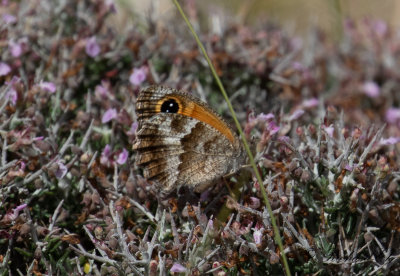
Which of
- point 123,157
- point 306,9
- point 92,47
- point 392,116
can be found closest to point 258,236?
point 123,157

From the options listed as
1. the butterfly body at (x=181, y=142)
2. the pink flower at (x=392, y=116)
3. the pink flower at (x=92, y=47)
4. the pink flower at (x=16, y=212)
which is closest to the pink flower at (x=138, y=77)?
the pink flower at (x=92, y=47)

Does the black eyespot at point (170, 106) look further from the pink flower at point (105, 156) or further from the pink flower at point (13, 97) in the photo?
the pink flower at point (13, 97)

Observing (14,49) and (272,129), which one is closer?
(272,129)

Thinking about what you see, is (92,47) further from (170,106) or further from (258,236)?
(258,236)

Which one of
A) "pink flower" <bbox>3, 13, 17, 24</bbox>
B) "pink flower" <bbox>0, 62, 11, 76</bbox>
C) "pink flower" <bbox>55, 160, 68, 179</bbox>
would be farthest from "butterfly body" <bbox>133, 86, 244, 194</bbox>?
"pink flower" <bbox>3, 13, 17, 24</bbox>

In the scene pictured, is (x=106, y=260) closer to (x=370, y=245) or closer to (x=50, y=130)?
(x=50, y=130)

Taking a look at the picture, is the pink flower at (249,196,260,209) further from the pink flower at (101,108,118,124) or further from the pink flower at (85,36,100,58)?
the pink flower at (85,36,100,58)

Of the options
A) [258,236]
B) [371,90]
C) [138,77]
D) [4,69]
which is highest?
[4,69]
